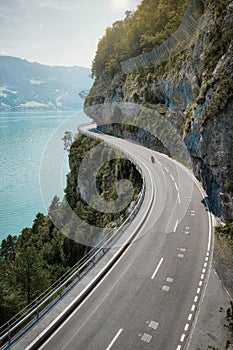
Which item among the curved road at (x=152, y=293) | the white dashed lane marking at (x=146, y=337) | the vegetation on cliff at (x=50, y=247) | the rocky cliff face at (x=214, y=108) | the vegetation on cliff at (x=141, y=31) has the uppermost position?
the vegetation on cliff at (x=141, y=31)

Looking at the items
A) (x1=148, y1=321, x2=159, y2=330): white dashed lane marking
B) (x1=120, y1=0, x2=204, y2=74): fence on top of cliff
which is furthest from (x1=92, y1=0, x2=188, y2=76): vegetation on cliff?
(x1=148, y1=321, x2=159, y2=330): white dashed lane marking

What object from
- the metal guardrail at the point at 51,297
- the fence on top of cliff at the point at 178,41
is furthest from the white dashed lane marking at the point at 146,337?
the fence on top of cliff at the point at 178,41

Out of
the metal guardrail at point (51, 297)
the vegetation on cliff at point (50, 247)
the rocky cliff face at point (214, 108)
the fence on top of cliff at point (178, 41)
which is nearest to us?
the metal guardrail at point (51, 297)

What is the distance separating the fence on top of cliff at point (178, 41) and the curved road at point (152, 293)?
26769mm

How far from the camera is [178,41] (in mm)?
42125

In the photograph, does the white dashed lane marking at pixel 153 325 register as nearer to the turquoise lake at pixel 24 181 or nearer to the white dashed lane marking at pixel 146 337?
the white dashed lane marking at pixel 146 337

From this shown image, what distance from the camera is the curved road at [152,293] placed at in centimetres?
1262

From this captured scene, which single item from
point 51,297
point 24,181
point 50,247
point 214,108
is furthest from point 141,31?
point 24,181

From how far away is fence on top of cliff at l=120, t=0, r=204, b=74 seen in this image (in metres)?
36.3

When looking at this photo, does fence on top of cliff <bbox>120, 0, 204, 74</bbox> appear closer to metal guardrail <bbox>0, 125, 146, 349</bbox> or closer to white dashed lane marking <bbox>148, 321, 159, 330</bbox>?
metal guardrail <bbox>0, 125, 146, 349</bbox>

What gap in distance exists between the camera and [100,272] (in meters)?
17.5

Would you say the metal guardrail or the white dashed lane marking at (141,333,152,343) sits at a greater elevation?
the metal guardrail

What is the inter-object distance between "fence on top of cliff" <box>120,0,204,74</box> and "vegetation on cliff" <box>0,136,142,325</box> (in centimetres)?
2029

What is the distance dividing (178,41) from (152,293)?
4003 cm
